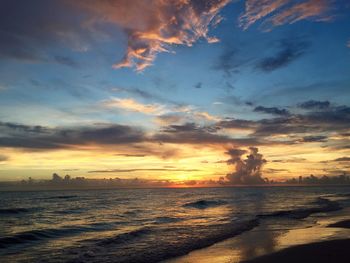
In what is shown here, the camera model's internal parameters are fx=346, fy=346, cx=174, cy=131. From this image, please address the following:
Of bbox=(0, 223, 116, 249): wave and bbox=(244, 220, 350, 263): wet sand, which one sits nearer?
bbox=(244, 220, 350, 263): wet sand

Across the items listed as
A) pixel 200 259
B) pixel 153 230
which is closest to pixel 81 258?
pixel 200 259

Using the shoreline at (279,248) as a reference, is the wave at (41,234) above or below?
below

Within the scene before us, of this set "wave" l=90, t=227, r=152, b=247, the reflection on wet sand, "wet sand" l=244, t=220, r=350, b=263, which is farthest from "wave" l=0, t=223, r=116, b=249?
"wet sand" l=244, t=220, r=350, b=263

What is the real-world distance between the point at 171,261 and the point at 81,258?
15.9 feet

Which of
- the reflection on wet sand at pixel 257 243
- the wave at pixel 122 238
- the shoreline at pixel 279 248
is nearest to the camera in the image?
the shoreline at pixel 279 248

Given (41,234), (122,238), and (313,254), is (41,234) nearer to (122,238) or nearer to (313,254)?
(122,238)

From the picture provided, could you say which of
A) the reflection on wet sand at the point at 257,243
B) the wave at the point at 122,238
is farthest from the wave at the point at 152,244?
the reflection on wet sand at the point at 257,243

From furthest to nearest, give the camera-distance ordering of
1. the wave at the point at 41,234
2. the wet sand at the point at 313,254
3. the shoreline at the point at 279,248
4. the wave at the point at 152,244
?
the wave at the point at 41,234 < the wave at the point at 152,244 < the shoreline at the point at 279,248 < the wet sand at the point at 313,254

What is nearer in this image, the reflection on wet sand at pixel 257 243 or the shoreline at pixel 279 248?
the shoreline at pixel 279 248

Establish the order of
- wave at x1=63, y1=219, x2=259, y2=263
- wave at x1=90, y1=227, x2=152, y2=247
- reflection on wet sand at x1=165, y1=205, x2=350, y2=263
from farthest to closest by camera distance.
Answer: wave at x1=90, y1=227, x2=152, y2=247
wave at x1=63, y1=219, x2=259, y2=263
reflection on wet sand at x1=165, y1=205, x2=350, y2=263

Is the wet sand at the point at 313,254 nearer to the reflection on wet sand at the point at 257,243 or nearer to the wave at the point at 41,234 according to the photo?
the reflection on wet sand at the point at 257,243

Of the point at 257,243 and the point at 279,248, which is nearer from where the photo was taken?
the point at 279,248

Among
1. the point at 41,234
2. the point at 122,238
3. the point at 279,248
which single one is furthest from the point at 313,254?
the point at 41,234

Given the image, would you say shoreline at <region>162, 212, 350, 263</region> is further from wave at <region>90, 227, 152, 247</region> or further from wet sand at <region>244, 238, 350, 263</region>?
wave at <region>90, 227, 152, 247</region>
